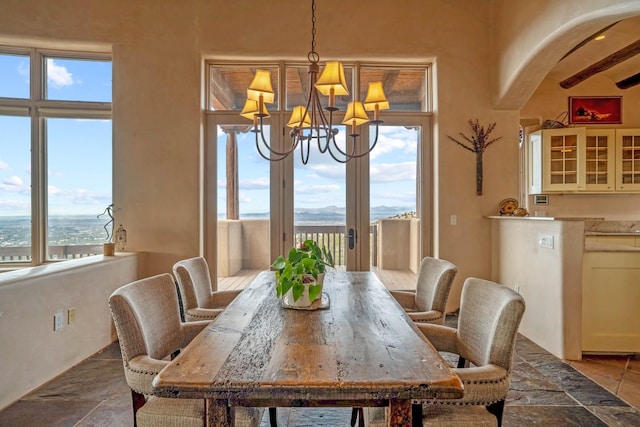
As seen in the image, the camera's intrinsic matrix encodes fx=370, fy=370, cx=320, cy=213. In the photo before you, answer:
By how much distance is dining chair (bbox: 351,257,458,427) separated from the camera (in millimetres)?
2182

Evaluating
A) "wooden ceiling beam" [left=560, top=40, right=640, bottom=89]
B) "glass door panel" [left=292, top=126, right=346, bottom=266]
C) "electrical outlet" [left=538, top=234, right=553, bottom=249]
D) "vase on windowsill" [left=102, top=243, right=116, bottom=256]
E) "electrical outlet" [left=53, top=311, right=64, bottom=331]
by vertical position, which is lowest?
"electrical outlet" [left=53, top=311, right=64, bottom=331]

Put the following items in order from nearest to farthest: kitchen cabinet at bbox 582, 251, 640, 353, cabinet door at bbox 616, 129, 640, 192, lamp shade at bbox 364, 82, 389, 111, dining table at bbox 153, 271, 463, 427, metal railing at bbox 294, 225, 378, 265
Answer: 1. dining table at bbox 153, 271, 463, 427
2. lamp shade at bbox 364, 82, 389, 111
3. kitchen cabinet at bbox 582, 251, 640, 353
4. metal railing at bbox 294, 225, 378, 265
5. cabinet door at bbox 616, 129, 640, 192

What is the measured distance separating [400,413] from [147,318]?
3.82ft

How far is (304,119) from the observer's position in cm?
262

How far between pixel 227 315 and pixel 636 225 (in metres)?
6.36

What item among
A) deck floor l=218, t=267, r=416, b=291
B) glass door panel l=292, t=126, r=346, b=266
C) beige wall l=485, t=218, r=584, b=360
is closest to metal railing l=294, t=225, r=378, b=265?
glass door panel l=292, t=126, r=346, b=266

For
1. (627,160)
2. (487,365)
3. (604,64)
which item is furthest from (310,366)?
(627,160)

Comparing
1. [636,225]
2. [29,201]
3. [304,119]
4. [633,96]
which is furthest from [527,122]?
[29,201]

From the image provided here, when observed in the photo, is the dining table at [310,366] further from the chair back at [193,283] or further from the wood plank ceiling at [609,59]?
the wood plank ceiling at [609,59]

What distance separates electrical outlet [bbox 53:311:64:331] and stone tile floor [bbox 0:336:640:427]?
359 mm

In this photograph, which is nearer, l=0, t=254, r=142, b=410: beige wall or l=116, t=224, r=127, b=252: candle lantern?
l=0, t=254, r=142, b=410: beige wall

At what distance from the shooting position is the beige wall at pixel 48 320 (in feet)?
7.86

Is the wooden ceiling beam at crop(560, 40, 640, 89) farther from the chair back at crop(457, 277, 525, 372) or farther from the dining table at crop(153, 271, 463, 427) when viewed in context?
the dining table at crop(153, 271, 463, 427)

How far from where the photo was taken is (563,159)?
543cm
